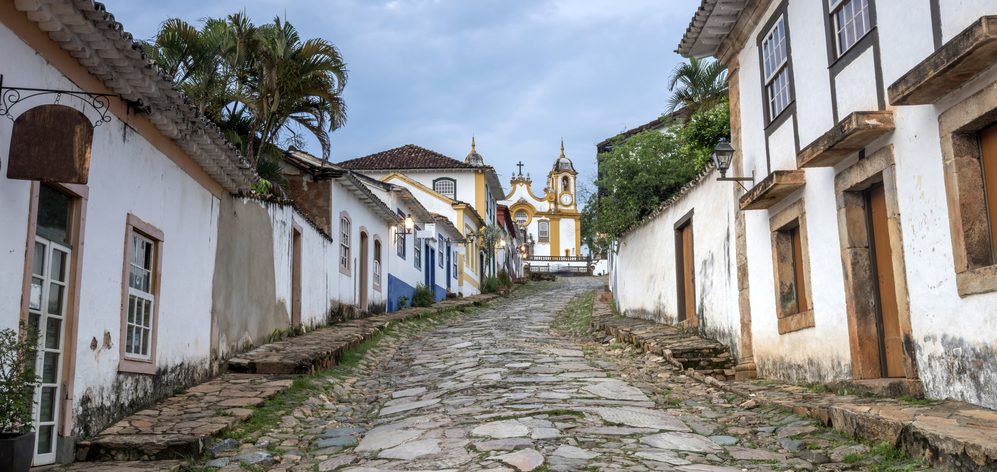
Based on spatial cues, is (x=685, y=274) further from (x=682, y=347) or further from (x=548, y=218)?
(x=548, y=218)

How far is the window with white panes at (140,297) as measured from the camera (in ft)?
25.7

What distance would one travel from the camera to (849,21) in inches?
324

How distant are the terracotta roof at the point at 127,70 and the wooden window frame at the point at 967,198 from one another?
6.25m

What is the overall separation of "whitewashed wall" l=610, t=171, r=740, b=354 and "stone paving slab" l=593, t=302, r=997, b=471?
255 cm

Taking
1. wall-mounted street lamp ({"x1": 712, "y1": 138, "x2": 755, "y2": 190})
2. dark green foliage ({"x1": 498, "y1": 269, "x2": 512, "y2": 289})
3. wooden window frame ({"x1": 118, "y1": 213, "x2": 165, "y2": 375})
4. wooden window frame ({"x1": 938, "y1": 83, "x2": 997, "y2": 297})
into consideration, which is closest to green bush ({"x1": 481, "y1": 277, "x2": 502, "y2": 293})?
dark green foliage ({"x1": 498, "y1": 269, "x2": 512, "y2": 289})

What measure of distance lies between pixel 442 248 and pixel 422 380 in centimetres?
1924

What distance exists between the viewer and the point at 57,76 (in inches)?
248

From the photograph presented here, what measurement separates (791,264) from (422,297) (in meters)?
16.0

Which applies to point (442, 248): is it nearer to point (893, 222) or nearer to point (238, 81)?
point (238, 81)

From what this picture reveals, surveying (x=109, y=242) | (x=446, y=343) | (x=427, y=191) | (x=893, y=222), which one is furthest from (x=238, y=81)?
(x=427, y=191)

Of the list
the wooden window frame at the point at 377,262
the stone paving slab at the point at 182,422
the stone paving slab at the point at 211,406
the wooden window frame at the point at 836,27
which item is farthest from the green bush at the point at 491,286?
the wooden window frame at the point at 836,27

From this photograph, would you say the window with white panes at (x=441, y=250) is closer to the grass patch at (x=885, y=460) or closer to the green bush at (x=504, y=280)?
the green bush at (x=504, y=280)

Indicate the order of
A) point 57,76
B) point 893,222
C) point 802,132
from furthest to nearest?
point 802,132 < point 893,222 < point 57,76

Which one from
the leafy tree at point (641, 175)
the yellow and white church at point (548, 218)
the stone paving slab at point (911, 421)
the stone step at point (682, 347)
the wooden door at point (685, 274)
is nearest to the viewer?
the stone paving slab at point (911, 421)
